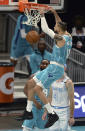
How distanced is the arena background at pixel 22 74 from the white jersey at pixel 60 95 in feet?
9.53

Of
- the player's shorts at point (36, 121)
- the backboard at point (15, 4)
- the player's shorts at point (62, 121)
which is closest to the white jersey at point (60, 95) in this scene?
the player's shorts at point (62, 121)

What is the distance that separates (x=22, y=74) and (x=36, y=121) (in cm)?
679

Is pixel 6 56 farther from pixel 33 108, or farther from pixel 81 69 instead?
pixel 33 108

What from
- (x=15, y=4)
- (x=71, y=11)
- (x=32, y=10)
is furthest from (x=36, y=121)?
(x=71, y=11)

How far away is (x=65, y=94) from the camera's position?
9133 mm

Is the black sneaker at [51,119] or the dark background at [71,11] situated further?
the dark background at [71,11]

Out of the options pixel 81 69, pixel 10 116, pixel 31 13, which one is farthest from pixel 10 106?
pixel 31 13

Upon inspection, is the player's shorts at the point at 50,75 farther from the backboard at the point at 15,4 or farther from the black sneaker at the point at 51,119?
the backboard at the point at 15,4

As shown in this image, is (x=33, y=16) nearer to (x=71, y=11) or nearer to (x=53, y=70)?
(x=53, y=70)

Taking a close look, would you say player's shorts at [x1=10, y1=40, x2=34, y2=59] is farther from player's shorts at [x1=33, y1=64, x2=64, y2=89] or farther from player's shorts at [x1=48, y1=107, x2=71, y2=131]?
player's shorts at [x1=48, y1=107, x2=71, y2=131]

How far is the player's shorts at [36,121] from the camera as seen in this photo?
380 inches

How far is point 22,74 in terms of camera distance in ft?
54.1

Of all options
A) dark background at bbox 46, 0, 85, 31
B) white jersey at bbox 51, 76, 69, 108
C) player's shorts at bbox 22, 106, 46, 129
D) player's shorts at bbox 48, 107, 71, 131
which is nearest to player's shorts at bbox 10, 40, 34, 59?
dark background at bbox 46, 0, 85, 31

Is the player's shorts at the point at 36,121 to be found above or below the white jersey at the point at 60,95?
below
